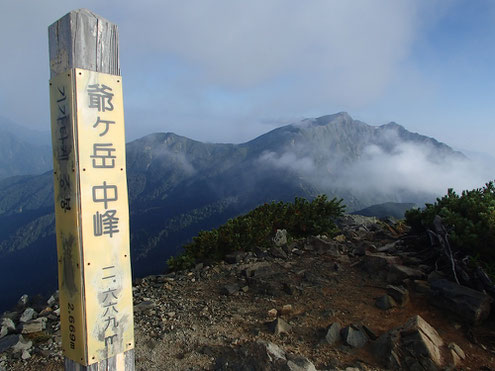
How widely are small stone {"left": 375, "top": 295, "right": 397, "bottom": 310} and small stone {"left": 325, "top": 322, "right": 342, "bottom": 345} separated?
1.12 metres

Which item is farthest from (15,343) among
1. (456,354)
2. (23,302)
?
(456,354)

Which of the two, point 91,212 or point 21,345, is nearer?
point 91,212

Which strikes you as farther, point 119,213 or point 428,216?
point 428,216

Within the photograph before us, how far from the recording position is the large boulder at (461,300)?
5336 mm

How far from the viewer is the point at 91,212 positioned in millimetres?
3107

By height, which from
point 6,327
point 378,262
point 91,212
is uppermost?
point 91,212

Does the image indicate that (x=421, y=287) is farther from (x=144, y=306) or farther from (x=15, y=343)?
(x=15, y=343)

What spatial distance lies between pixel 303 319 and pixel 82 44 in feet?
16.1

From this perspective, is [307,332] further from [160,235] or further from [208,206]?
[208,206]

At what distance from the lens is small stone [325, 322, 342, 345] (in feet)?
16.6

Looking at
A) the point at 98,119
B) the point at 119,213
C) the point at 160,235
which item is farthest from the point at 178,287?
the point at 160,235

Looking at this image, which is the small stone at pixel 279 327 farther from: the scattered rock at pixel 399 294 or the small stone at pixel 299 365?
the scattered rock at pixel 399 294

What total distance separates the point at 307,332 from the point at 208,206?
185m

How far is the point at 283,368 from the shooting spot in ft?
13.1
